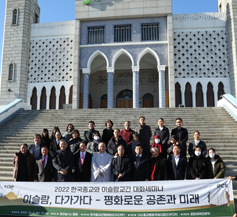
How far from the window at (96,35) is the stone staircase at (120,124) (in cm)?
695

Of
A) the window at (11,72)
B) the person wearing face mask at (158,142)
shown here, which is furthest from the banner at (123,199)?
the window at (11,72)

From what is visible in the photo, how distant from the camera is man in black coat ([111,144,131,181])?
4125 millimetres

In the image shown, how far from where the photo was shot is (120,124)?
351 inches

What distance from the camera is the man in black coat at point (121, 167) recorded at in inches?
162

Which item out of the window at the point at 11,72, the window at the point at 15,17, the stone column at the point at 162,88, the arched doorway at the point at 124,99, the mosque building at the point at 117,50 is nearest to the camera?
the stone column at the point at 162,88

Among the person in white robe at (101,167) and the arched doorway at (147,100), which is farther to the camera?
the arched doorway at (147,100)

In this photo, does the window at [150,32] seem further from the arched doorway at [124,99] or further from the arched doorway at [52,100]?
the arched doorway at [52,100]

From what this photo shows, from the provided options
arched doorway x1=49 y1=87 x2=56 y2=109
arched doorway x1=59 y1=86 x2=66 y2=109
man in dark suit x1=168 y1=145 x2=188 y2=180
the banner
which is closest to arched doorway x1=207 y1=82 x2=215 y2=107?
arched doorway x1=59 y1=86 x2=66 y2=109

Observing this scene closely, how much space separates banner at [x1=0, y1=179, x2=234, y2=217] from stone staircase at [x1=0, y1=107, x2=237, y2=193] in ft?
5.98

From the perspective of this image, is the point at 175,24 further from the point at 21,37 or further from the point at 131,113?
the point at 21,37

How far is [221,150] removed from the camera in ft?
21.3

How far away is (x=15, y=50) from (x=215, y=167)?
1558 cm

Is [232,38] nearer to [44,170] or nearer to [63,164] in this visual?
[63,164]

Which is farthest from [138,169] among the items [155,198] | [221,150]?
[221,150]
